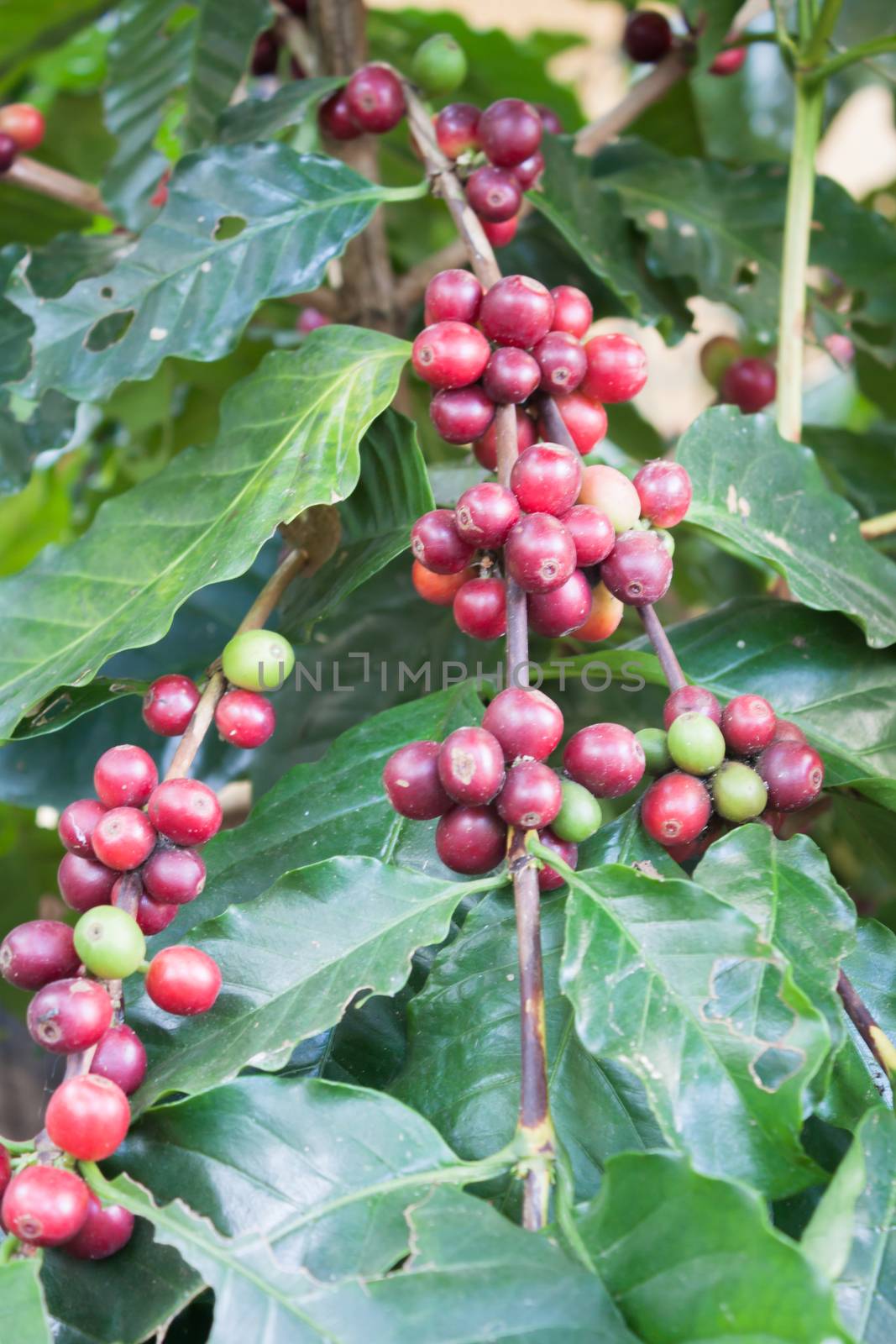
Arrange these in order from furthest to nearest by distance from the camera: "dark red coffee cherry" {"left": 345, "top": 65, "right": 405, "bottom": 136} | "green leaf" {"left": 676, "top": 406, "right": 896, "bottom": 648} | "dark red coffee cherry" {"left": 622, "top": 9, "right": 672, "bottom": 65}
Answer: "dark red coffee cherry" {"left": 622, "top": 9, "right": 672, "bottom": 65}
"dark red coffee cherry" {"left": 345, "top": 65, "right": 405, "bottom": 136}
"green leaf" {"left": 676, "top": 406, "right": 896, "bottom": 648}

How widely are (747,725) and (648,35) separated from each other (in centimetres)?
80

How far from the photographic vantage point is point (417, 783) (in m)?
0.52

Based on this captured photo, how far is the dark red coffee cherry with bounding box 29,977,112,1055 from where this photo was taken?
18.5 inches

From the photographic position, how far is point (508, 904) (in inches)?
21.8

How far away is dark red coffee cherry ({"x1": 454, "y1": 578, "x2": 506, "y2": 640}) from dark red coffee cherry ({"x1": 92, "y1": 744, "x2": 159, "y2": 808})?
169mm

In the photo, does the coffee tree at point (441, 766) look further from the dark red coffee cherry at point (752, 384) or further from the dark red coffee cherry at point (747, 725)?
the dark red coffee cherry at point (752, 384)

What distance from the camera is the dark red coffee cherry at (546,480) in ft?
1.79

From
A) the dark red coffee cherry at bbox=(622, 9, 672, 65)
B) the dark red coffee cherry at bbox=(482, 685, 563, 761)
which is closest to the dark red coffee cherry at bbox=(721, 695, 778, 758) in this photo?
the dark red coffee cherry at bbox=(482, 685, 563, 761)

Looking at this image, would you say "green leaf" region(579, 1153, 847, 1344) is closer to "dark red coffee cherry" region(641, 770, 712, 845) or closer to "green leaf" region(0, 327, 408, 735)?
"dark red coffee cherry" region(641, 770, 712, 845)

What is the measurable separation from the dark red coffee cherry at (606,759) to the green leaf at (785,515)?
197mm

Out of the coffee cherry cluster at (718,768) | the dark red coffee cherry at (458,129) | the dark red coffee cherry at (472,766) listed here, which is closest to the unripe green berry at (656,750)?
the coffee cherry cluster at (718,768)

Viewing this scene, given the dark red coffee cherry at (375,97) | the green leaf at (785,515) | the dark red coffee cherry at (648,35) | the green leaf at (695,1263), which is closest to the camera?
the green leaf at (695,1263)

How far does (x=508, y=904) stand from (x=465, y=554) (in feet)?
0.56

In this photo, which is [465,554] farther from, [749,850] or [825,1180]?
[825,1180]
